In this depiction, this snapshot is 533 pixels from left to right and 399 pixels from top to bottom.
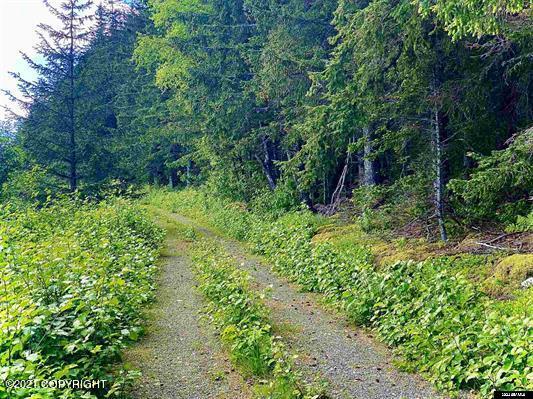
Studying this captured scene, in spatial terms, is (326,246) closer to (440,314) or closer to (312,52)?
(440,314)

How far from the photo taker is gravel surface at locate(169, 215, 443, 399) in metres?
4.71

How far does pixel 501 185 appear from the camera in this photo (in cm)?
725

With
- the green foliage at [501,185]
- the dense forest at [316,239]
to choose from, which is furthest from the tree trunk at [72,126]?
the green foliage at [501,185]

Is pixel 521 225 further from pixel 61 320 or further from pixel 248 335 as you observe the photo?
pixel 61 320

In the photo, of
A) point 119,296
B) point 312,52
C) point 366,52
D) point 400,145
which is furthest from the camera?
point 312,52

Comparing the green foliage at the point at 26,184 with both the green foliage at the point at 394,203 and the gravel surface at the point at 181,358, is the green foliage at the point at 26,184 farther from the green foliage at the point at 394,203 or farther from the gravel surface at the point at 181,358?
the green foliage at the point at 394,203

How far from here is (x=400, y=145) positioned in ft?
33.6

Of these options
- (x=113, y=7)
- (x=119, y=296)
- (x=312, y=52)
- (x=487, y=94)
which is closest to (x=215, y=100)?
(x=312, y=52)

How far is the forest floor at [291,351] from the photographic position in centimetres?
475

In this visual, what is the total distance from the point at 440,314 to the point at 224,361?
9.30 feet

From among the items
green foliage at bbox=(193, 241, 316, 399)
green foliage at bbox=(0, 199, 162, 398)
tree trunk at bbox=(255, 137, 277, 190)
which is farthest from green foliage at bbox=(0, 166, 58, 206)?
green foliage at bbox=(193, 241, 316, 399)

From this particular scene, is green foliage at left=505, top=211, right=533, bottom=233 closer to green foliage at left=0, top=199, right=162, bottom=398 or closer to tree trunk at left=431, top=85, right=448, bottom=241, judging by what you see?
tree trunk at left=431, top=85, right=448, bottom=241

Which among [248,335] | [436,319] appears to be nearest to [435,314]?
[436,319]

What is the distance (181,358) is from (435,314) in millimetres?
3303
